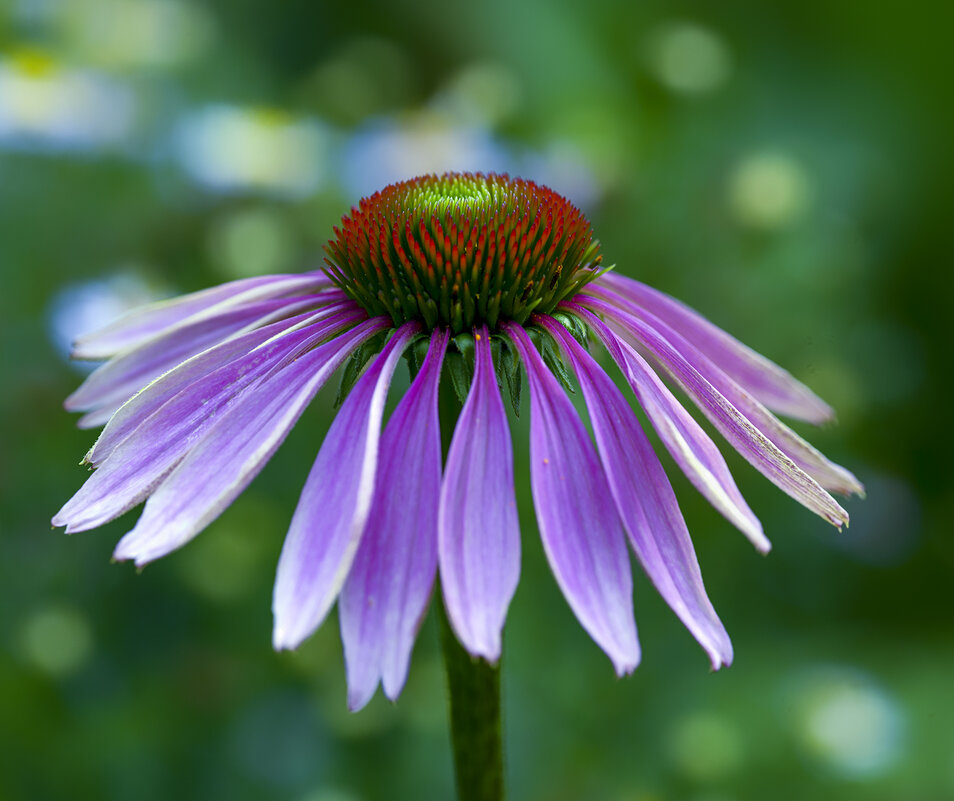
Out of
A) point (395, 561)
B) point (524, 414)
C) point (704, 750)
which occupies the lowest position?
point (704, 750)

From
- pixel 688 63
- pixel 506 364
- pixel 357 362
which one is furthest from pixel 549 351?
pixel 688 63

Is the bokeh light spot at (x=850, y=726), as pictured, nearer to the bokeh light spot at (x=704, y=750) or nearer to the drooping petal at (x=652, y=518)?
the bokeh light spot at (x=704, y=750)

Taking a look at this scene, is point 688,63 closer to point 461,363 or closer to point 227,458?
point 461,363

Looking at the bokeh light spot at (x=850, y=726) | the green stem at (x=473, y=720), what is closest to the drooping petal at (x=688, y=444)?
the green stem at (x=473, y=720)

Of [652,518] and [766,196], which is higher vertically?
[652,518]

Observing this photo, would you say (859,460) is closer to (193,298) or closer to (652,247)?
(652,247)

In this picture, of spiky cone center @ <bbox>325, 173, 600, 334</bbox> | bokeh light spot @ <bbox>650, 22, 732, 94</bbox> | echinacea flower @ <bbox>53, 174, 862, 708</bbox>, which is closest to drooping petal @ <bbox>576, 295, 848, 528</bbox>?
echinacea flower @ <bbox>53, 174, 862, 708</bbox>
